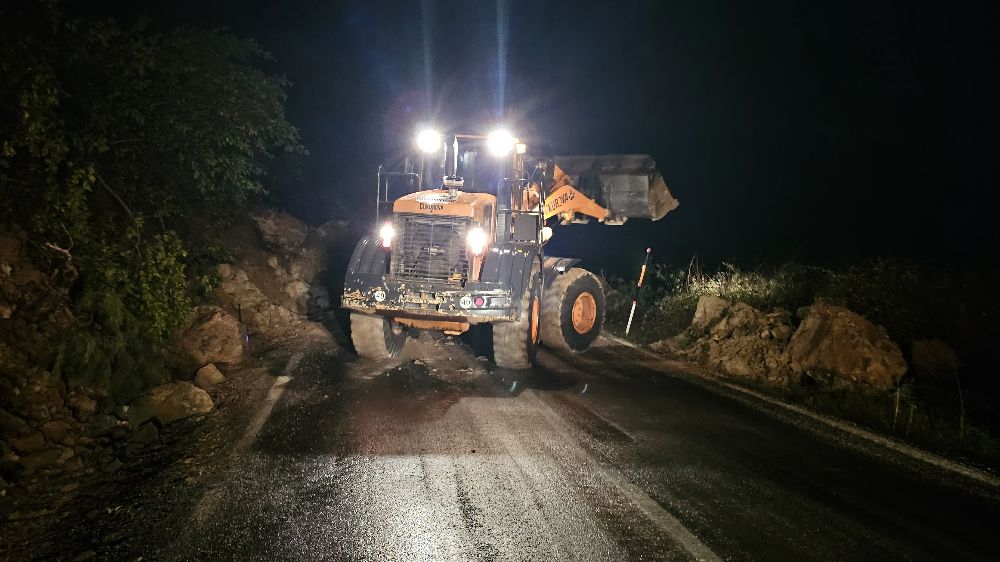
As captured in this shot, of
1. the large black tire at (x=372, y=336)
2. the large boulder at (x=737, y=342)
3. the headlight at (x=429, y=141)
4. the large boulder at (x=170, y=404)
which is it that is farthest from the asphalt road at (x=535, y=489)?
the headlight at (x=429, y=141)

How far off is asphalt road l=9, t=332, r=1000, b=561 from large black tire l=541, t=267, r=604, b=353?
8.50 ft

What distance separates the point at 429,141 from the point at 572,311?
3.59m

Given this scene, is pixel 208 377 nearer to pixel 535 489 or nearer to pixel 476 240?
pixel 476 240

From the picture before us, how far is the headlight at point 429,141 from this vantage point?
8739 millimetres

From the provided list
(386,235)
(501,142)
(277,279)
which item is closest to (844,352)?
(501,142)

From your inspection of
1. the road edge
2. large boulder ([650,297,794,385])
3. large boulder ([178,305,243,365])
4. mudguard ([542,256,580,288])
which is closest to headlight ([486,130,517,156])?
mudguard ([542,256,580,288])

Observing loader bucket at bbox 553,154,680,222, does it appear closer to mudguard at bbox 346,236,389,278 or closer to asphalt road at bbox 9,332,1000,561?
mudguard at bbox 346,236,389,278

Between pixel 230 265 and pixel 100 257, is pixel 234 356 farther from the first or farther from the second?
pixel 230 265

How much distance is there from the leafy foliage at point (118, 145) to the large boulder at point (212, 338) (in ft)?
1.19

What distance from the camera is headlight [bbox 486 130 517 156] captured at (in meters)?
8.49

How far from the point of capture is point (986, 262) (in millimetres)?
11023

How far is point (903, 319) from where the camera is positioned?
28.3 feet

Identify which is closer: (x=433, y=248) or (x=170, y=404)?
(x=170, y=404)

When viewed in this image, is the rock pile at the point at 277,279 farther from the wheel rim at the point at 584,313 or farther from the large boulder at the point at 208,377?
the wheel rim at the point at 584,313
